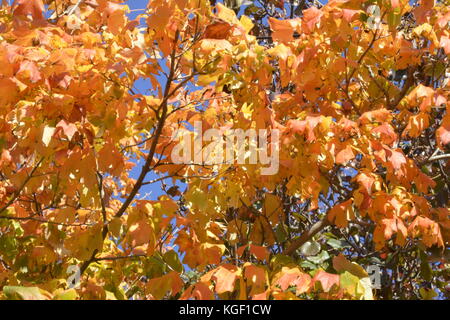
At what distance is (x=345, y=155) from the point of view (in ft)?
11.3

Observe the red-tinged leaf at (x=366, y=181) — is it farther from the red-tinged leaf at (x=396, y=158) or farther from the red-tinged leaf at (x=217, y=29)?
the red-tinged leaf at (x=217, y=29)

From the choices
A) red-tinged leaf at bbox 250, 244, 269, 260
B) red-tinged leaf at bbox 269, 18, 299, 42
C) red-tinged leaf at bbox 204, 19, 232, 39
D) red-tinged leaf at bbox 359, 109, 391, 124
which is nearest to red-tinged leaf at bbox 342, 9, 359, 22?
red-tinged leaf at bbox 269, 18, 299, 42

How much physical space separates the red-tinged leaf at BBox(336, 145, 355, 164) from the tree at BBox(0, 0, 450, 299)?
0.01 m

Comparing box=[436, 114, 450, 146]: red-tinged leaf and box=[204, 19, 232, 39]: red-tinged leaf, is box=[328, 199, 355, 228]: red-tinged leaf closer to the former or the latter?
box=[436, 114, 450, 146]: red-tinged leaf

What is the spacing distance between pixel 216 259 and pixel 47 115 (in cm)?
126

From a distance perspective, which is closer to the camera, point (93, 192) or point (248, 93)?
point (248, 93)

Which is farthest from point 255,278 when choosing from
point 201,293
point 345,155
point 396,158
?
point 396,158

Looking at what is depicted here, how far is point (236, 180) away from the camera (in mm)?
3781

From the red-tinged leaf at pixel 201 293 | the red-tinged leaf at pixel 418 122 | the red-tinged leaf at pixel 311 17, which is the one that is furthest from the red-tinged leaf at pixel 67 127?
the red-tinged leaf at pixel 418 122

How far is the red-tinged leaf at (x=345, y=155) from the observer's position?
341 centimetres

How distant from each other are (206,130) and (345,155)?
0.82 metres

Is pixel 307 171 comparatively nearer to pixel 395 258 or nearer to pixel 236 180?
Answer: pixel 236 180

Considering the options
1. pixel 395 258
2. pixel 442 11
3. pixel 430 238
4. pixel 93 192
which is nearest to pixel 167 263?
pixel 93 192

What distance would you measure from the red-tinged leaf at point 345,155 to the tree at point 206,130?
0.5 inches
